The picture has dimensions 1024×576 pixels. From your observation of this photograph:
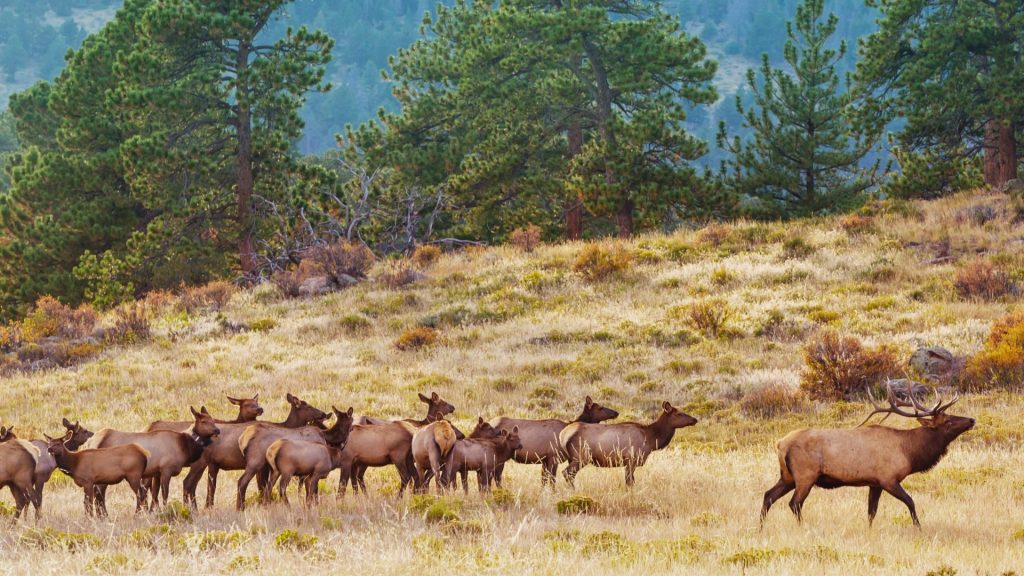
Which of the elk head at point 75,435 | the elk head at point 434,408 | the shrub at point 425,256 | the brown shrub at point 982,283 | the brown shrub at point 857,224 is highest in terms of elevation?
the brown shrub at point 857,224

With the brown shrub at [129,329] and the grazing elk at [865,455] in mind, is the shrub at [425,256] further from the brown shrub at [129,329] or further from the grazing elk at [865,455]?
the grazing elk at [865,455]

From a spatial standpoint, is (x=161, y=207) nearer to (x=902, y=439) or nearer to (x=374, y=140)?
(x=374, y=140)

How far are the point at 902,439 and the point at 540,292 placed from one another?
16.9 metres

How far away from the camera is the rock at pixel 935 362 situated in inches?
628

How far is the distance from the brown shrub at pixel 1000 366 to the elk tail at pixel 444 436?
30.2 ft

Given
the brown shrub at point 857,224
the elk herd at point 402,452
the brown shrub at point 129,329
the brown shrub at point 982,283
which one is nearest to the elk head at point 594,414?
the elk herd at point 402,452

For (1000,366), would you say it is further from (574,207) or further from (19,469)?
(574,207)

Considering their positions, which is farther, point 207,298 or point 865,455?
point 207,298

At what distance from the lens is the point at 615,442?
404 inches

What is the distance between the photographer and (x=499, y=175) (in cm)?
3512

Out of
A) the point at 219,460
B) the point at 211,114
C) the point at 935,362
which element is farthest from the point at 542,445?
the point at 211,114

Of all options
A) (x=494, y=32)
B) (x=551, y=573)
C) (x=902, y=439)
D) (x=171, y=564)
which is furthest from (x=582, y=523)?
(x=494, y=32)

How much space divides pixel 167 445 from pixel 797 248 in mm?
19629

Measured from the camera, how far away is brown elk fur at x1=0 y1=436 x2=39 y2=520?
9227 mm
